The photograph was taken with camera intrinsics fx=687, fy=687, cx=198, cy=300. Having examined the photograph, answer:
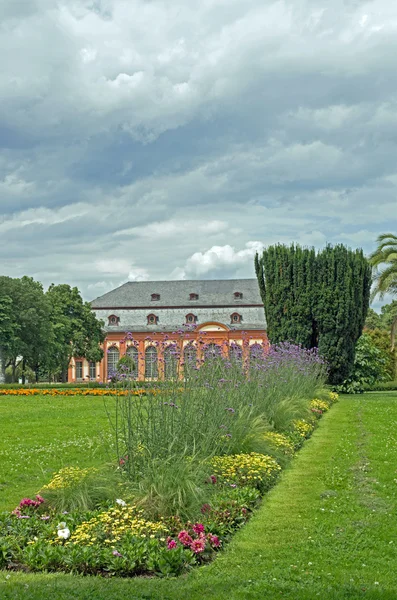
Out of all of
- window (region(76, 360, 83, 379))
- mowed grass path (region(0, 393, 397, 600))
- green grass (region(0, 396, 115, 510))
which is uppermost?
window (region(76, 360, 83, 379))

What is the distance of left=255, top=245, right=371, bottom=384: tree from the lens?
2656cm

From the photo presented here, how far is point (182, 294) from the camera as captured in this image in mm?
61875

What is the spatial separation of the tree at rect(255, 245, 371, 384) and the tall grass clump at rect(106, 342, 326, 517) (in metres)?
14.7

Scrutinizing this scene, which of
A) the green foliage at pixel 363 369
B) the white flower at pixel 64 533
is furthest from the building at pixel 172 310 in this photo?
the white flower at pixel 64 533

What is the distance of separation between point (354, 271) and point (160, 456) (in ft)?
70.8

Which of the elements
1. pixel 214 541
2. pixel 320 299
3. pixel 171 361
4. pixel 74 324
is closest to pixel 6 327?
pixel 74 324

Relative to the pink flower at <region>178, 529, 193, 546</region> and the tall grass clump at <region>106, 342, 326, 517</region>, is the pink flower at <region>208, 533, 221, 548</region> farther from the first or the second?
the tall grass clump at <region>106, 342, 326, 517</region>

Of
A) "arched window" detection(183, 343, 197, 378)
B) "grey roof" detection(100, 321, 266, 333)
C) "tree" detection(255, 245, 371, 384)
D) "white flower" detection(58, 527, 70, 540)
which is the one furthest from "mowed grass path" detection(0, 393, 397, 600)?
"grey roof" detection(100, 321, 266, 333)

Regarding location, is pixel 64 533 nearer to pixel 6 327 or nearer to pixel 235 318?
pixel 6 327

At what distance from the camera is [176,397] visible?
8.15 metres

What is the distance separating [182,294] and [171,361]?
176 ft

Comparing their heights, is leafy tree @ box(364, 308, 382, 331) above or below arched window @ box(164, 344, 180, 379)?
above

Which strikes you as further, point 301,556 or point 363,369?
point 363,369

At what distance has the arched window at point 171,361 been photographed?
26.3ft
